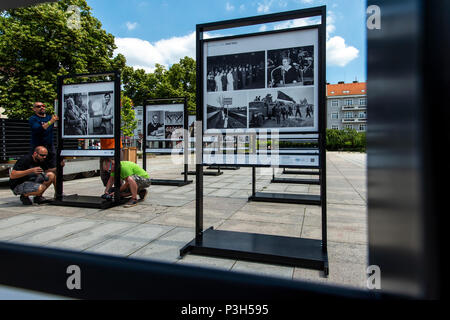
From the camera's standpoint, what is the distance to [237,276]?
2.83 feet

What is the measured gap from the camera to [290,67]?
2.71 meters

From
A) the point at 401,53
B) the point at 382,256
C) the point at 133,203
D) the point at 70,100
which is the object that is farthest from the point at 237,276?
the point at 70,100

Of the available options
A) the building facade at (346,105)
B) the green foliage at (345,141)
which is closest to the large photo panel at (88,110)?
the green foliage at (345,141)

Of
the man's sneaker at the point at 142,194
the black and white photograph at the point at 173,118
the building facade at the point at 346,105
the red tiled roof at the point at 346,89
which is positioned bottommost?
the man's sneaker at the point at 142,194

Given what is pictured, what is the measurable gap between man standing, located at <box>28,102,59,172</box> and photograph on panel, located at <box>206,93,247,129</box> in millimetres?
4461

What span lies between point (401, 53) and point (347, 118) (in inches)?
3701

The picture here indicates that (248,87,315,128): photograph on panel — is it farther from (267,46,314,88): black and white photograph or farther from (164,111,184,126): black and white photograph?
(164,111,184,126): black and white photograph

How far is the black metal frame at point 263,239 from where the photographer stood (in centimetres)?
258

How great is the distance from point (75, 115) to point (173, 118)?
393 cm

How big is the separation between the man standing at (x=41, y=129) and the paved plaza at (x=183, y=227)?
1289 mm

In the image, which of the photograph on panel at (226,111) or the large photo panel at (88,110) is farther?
the large photo panel at (88,110)

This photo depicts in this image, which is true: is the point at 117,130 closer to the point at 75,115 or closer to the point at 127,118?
the point at 75,115

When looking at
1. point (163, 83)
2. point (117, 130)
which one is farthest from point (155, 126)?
point (163, 83)

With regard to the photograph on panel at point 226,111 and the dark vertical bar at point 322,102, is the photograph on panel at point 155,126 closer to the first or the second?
the photograph on panel at point 226,111
